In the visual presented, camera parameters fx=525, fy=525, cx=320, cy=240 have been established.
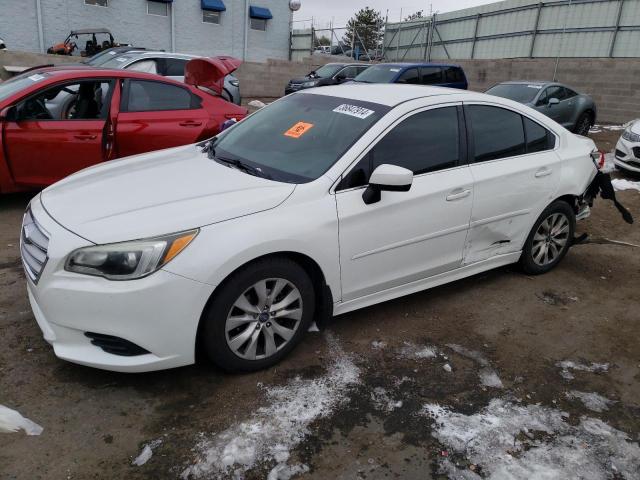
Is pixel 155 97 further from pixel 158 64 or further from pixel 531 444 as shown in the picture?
pixel 531 444

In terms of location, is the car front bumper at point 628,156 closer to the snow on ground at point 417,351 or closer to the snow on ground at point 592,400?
the snow on ground at point 592,400

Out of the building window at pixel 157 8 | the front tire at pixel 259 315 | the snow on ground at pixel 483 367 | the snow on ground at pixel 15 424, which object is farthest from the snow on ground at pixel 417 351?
the building window at pixel 157 8

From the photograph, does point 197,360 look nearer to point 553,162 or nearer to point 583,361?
point 583,361

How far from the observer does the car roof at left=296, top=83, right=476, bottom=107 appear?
3695mm

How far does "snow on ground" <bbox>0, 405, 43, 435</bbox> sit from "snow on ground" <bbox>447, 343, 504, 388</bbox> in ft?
7.94

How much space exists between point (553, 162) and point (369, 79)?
8.88 m

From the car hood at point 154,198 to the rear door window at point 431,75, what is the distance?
10334 mm

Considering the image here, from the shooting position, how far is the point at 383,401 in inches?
114

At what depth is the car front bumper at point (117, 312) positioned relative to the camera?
256 cm

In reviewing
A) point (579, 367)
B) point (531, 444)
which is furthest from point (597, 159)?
point (531, 444)

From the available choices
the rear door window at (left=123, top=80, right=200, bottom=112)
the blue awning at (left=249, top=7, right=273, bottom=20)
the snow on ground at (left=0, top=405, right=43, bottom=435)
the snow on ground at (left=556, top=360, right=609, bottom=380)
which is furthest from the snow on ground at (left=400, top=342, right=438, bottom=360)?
the blue awning at (left=249, top=7, right=273, bottom=20)

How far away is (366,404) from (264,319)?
2.40ft

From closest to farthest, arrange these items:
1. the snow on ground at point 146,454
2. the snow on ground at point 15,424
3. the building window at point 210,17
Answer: the snow on ground at point 146,454 → the snow on ground at point 15,424 → the building window at point 210,17

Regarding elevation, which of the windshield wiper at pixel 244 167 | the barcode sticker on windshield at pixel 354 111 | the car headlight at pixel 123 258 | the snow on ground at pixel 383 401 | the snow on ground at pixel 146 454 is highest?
the barcode sticker on windshield at pixel 354 111
